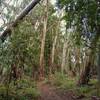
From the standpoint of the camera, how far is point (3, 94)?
34.3ft

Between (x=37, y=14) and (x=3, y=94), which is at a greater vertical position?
(x=37, y=14)

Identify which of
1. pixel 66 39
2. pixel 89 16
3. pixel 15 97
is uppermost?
pixel 66 39

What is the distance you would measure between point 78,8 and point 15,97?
3.87 meters

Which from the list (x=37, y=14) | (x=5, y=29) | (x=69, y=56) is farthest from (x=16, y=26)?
(x=69, y=56)

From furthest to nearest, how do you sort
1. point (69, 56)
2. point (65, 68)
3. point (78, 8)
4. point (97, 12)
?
1. point (69, 56)
2. point (65, 68)
3. point (78, 8)
4. point (97, 12)

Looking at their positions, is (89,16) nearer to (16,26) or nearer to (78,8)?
(78,8)

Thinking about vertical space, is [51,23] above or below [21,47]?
above

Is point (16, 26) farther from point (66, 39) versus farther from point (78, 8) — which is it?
point (66, 39)

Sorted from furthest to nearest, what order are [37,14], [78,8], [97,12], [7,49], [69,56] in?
1. [69,56]
2. [37,14]
3. [7,49]
4. [78,8]
5. [97,12]

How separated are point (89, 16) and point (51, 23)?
59.5ft

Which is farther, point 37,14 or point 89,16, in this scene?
point 37,14

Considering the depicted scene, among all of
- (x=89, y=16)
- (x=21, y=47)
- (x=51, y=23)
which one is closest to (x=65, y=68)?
(x=51, y=23)

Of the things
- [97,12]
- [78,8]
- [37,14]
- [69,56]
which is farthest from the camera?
[69,56]

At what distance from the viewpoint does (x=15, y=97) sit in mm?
10383
